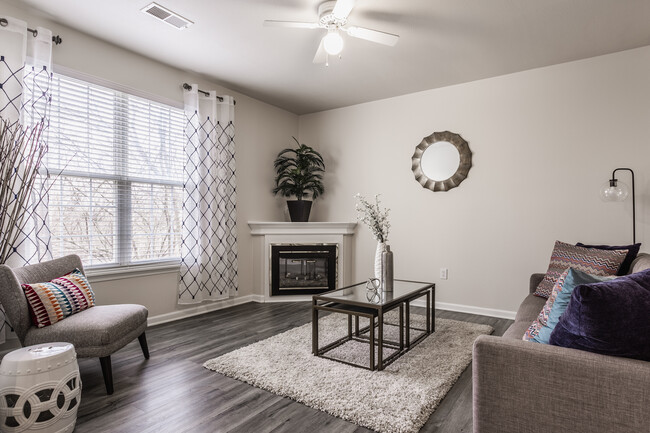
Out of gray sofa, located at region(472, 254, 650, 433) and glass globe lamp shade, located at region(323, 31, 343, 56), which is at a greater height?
glass globe lamp shade, located at region(323, 31, 343, 56)

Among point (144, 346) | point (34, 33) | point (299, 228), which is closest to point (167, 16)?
point (34, 33)

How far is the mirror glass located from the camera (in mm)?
4230

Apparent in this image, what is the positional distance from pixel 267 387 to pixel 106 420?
0.86 m

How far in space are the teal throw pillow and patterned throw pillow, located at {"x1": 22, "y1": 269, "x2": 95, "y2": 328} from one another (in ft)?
8.61

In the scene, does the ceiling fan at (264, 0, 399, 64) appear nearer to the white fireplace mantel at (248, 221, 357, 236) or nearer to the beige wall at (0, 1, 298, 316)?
the beige wall at (0, 1, 298, 316)

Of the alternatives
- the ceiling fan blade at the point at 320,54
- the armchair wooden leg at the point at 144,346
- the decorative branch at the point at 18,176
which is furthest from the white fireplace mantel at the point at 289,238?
the decorative branch at the point at 18,176

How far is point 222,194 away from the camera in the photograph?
4.16 m

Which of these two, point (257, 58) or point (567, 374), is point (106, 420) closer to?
point (567, 374)

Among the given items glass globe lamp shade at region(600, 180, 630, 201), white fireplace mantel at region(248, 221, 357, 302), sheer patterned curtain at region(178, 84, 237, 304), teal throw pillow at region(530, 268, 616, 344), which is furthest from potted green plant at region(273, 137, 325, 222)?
teal throw pillow at region(530, 268, 616, 344)

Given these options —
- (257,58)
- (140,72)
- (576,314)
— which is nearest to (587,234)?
(576,314)

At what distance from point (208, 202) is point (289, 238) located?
3.89 ft

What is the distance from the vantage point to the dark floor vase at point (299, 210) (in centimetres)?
489

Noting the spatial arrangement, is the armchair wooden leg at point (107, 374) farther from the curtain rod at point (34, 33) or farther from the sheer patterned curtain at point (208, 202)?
the curtain rod at point (34, 33)

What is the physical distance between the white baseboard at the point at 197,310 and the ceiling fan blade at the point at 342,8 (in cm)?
318
